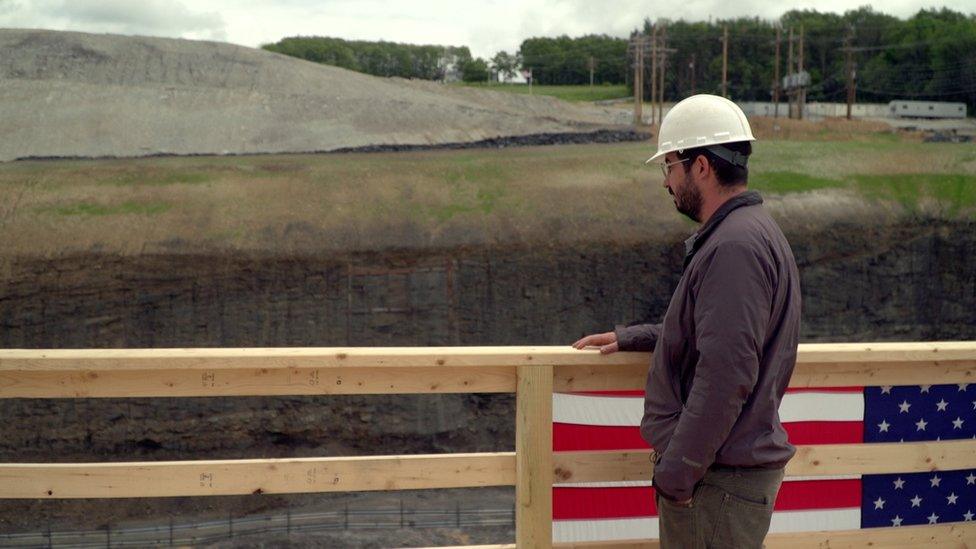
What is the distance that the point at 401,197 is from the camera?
68.7ft

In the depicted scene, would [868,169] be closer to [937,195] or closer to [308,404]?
[937,195]

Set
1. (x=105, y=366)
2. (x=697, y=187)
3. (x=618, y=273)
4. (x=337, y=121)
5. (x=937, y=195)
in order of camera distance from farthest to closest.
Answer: (x=337, y=121)
(x=937, y=195)
(x=618, y=273)
(x=105, y=366)
(x=697, y=187)

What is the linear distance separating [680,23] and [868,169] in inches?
2196

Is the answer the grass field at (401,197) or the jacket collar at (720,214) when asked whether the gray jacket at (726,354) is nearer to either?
the jacket collar at (720,214)

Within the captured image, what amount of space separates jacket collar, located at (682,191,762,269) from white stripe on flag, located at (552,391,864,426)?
1.07 metres

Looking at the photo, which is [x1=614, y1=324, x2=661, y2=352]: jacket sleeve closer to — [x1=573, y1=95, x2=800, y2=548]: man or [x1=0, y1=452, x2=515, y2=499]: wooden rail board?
[x1=573, y1=95, x2=800, y2=548]: man

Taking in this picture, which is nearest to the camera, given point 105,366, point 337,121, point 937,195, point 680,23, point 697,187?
point 697,187

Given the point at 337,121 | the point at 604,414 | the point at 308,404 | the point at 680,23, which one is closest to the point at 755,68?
the point at 680,23

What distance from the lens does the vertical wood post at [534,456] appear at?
14.9 ft

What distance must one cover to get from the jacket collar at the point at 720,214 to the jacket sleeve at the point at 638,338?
67 cm

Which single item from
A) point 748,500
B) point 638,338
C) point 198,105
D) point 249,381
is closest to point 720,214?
point 638,338

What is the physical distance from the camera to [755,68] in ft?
221

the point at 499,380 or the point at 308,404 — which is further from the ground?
the point at 499,380

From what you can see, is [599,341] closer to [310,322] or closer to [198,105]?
[310,322]
